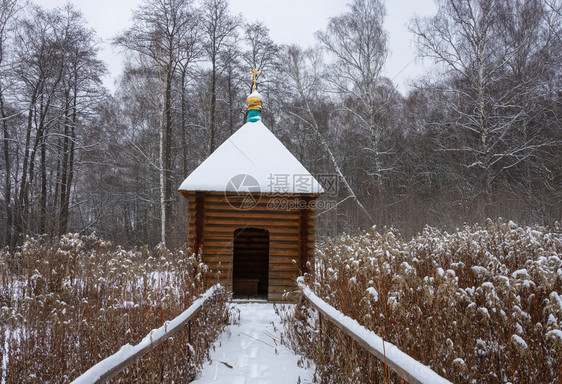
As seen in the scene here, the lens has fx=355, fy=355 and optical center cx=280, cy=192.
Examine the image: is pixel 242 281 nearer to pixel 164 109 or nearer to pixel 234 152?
pixel 234 152

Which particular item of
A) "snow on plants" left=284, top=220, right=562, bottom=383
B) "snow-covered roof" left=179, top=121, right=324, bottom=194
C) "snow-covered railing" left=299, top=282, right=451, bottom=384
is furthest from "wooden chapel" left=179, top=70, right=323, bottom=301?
"snow-covered railing" left=299, top=282, right=451, bottom=384

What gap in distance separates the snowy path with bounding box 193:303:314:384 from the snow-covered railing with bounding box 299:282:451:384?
3.45ft

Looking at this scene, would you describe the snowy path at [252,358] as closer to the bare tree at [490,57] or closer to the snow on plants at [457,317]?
the snow on plants at [457,317]

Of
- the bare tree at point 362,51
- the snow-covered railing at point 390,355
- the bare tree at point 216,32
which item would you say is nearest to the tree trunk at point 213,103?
the bare tree at point 216,32

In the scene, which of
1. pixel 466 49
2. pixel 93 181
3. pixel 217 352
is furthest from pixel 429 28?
pixel 93 181

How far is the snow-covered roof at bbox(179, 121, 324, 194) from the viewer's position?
7.40 meters

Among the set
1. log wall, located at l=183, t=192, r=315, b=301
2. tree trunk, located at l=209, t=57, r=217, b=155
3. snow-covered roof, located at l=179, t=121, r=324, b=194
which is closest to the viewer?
snow-covered roof, located at l=179, t=121, r=324, b=194

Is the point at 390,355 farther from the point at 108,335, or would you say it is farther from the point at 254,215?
the point at 254,215

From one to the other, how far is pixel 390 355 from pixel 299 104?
17.7 metres

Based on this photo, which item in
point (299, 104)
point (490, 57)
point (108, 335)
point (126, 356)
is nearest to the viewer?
point (126, 356)

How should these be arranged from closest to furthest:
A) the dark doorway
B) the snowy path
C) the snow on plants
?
1. the snow on plants
2. the snowy path
3. the dark doorway

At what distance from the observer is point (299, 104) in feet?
62.6

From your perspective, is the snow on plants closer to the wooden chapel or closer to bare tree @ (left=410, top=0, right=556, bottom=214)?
the wooden chapel

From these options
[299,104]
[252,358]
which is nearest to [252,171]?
[252,358]
